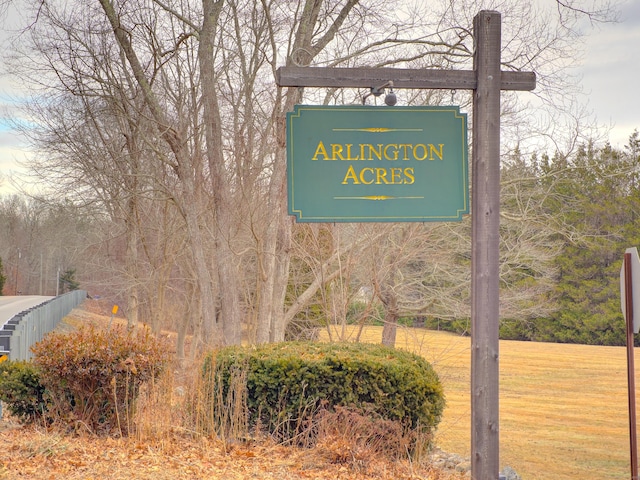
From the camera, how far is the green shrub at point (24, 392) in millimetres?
7711

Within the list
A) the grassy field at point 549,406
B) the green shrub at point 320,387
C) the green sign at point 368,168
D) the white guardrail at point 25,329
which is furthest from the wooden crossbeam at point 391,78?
the white guardrail at point 25,329

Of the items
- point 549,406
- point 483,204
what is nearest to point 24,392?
point 483,204

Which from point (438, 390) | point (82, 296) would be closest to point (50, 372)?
point (438, 390)

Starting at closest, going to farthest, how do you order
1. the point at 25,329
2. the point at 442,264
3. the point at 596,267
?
the point at 25,329 → the point at 442,264 → the point at 596,267

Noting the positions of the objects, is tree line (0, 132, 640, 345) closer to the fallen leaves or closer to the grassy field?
the grassy field

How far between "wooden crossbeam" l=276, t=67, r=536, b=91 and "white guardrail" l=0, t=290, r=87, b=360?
16.9 ft

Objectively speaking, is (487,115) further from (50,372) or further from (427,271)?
(427,271)

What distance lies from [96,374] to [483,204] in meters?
4.30

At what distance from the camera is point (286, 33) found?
1492 centimetres

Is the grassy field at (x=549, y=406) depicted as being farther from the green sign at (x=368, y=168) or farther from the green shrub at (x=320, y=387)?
the green sign at (x=368, y=168)

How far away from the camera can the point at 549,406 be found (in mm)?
23688

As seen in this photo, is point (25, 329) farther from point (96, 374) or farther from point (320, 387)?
point (320, 387)

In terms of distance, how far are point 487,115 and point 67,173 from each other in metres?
16.2

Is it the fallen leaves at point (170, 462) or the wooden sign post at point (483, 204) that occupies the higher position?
the wooden sign post at point (483, 204)
